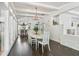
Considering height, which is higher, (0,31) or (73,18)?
(73,18)

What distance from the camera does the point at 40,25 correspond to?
7266mm

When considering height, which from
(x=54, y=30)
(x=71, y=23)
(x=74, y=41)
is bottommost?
(x=74, y=41)

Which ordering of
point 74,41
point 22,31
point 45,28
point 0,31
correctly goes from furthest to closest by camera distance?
point 22,31, point 45,28, point 74,41, point 0,31

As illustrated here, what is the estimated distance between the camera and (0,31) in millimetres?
3086

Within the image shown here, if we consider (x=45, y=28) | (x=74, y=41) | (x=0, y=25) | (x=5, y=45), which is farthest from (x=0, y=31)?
(x=45, y=28)

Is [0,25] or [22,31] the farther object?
[22,31]

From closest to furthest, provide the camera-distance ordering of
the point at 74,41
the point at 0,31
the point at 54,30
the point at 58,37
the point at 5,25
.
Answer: the point at 0,31, the point at 5,25, the point at 74,41, the point at 58,37, the point at 54,30

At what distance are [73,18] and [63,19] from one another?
3.01 feet

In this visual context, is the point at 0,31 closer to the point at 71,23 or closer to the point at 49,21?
the point at 49,21

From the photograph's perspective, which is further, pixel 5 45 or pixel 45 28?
pixel 45 28

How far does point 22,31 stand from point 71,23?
449cm

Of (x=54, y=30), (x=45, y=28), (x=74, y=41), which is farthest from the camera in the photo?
(x=45, y=28)

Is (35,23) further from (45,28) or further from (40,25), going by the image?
(45,28)

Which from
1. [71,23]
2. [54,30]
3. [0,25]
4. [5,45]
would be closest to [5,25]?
[0,25]
